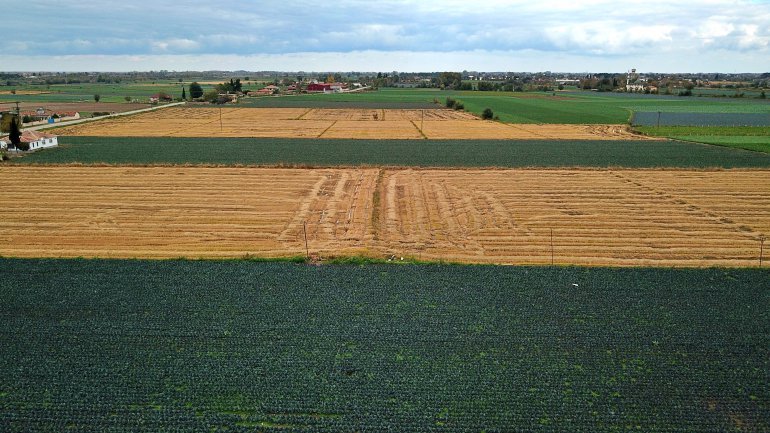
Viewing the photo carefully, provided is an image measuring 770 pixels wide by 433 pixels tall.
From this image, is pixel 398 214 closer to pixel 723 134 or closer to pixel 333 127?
pixel 333 127

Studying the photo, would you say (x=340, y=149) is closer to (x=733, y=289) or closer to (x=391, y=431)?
(x=733, y=289)

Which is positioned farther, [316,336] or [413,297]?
[413,297]

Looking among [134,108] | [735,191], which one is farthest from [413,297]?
[134,108]

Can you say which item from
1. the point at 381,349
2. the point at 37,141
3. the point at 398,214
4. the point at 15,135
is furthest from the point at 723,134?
the point at 15,135

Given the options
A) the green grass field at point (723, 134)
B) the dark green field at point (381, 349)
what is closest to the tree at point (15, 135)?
the dark green field at point (381, 349)

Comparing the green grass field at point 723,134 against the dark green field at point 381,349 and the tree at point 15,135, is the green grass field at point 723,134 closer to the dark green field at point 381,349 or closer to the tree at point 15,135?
the dark green field at point 381,349
